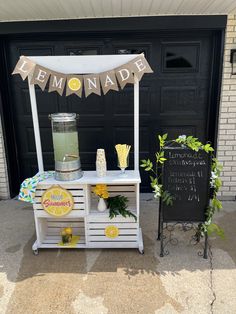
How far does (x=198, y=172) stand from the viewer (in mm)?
2375

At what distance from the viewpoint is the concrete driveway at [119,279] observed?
6.38 feet

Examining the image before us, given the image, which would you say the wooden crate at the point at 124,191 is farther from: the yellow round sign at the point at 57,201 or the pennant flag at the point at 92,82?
the pennant flag at the point at 92,82

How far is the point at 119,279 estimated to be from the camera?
87.2 inches

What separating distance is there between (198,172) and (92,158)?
1928 millimetres

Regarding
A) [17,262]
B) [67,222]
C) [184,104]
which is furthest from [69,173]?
[184,104]

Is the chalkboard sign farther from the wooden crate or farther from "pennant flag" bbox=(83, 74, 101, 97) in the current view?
"pennant flag" bbox=(83, 74, 101, 97)

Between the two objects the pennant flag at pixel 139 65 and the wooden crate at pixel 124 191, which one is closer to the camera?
the pennant flag at pixel 139 65

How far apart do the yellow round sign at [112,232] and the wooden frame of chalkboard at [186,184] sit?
0.46 meters

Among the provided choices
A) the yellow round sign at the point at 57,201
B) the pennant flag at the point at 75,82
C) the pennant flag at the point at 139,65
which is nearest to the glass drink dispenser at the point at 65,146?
the yellow round sign at the point at 57,201

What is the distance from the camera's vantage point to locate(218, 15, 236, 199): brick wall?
322 cm

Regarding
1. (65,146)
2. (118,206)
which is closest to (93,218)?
(118,206)

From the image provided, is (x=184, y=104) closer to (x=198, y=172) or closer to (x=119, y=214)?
(x=198, y=172)

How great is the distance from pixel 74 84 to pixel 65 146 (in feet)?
2.11

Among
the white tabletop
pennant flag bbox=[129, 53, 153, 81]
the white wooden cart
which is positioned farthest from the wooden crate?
pennant flag bbox=[129, 53, 153, 81]
